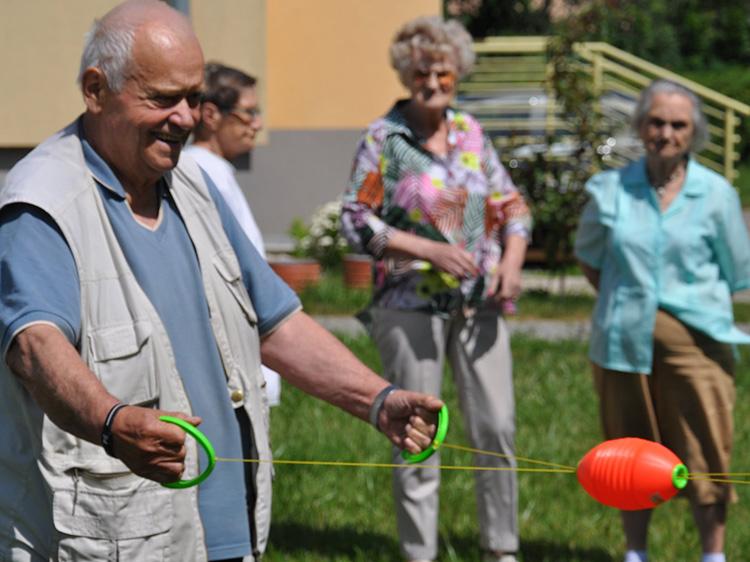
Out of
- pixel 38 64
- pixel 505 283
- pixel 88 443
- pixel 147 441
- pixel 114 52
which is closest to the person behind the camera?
pixel 147 441

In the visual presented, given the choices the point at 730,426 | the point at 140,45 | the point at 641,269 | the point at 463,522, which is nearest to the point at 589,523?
the point at 463,522

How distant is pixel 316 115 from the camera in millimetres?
14703

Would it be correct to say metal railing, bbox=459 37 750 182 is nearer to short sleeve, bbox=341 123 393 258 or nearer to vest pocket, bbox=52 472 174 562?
short sleeve, bbox=341 123 393 258

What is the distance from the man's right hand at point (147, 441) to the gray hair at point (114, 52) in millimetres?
800

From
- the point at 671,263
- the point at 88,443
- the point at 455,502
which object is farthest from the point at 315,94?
the point at 88,443

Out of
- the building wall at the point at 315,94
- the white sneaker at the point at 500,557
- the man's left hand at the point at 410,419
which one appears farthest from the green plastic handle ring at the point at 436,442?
the building wall at the point at 315,94

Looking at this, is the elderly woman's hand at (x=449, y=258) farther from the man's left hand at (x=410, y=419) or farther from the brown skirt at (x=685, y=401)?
the man's left hand at (x=410, y=419)

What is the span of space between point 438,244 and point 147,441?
8.73 feet

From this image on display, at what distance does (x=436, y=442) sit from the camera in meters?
3.19

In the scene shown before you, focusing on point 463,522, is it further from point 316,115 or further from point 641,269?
point 316,115

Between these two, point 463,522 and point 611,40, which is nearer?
point 463,522

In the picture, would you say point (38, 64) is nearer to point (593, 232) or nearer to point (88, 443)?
point (593, 232)

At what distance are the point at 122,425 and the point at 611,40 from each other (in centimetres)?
2822

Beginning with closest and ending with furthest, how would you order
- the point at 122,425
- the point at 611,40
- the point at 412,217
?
the point at 122,425
the point at 412,217
the point at 611,40
